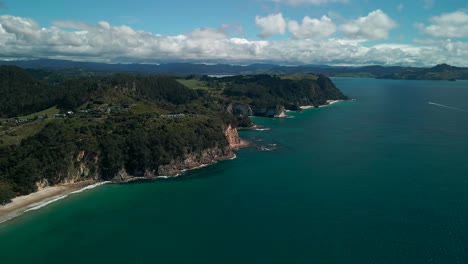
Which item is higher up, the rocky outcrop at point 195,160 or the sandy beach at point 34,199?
the rocky outcrop at point 195,160

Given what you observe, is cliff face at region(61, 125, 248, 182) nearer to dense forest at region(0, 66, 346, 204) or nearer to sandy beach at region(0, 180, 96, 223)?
dense forest at region(0, 66, 346, 204)

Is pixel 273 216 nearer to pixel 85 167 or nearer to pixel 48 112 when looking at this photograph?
pixel 85 167

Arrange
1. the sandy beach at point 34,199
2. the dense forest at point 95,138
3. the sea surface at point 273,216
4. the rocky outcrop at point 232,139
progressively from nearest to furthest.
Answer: the sea surface at point 273,216 < the sandy beach at point 34,199 < the dense forest at point 95,138 < the rocky outcrop at point 232,139

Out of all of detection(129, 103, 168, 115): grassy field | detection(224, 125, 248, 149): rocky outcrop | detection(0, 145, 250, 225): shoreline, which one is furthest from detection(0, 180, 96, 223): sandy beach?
detection(224, 125, 248, 149): rocky outcrop

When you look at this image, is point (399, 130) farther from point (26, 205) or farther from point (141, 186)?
point (26, 205)

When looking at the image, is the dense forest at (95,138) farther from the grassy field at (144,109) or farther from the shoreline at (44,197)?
the shoreline at (44,197)

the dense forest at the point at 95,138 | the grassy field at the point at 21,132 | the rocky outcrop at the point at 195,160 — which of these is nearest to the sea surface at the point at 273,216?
the rocky outcrop at the point at 195,160
